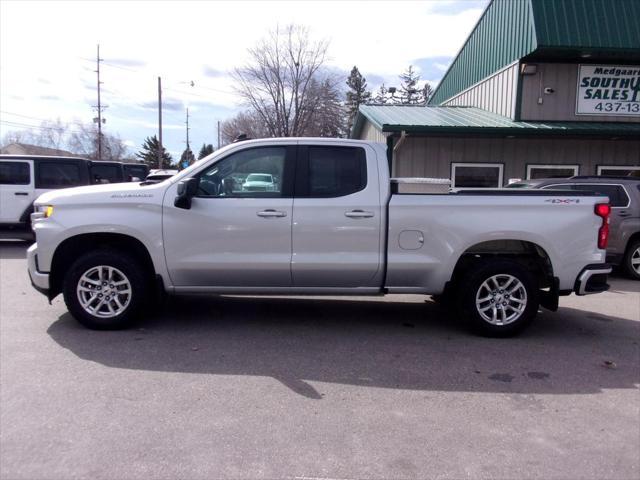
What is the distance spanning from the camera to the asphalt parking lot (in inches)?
122

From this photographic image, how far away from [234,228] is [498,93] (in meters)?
12.2

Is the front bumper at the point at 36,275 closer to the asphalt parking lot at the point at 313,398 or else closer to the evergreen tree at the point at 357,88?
the asphalt parking lot at the point at 313,398

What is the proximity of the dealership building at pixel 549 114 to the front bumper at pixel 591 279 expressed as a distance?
25.4 ft

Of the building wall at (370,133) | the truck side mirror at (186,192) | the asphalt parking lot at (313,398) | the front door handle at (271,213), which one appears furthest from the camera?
the building wall at (370,133)

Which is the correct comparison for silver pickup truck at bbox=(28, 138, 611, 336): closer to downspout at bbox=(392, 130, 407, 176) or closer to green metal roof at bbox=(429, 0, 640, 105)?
downspout at bbox=(392, 130, 407, 176)

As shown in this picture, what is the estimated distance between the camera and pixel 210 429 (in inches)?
135

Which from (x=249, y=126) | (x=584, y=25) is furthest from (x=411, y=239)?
(x=249, y=126)

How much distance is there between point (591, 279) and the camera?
5.45m

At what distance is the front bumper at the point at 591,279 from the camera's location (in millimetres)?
5434

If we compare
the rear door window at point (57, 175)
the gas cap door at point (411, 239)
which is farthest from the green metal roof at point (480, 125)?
the rear door window at point (57, 175)

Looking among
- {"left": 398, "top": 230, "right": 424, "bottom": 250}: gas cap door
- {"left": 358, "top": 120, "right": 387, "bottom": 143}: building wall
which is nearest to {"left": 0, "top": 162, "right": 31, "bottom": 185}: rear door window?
{"left": 358, "top": 120, "right": 387, "bottom": 143}: building wall

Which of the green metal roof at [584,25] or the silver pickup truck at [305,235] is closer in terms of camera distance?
the silver pickup truck at [305,235]

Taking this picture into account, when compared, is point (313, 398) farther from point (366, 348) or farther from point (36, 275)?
point (36, 275)

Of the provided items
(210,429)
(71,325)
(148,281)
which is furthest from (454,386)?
(71,325)
